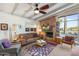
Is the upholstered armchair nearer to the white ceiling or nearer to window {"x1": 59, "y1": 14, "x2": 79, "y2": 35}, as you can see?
window {"x1": 59, "y1": 14, "x2": 79, "y2": 35}

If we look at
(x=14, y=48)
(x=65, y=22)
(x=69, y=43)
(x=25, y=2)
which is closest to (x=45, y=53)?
(x=69, y=43)

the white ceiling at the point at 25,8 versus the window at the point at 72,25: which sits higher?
the white ceiling at the point at 25,8

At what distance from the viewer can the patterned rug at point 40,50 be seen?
182 cm

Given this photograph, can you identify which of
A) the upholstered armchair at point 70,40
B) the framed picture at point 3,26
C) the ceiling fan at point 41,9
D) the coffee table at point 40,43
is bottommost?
the coffee table at point 40,43

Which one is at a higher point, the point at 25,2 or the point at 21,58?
the point at 25,2

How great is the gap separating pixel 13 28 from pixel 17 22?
0.49ft

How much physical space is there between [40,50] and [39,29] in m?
0.45

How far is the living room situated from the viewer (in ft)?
5.66

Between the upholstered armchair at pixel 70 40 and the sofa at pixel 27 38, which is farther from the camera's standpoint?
the sofa at pixel 27 38

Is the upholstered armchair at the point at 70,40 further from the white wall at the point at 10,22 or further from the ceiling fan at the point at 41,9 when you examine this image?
the white wall at the point at 10,22

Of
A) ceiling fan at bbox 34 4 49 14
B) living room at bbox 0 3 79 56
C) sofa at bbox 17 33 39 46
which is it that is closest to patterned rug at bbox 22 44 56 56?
living room at bbox 0 3 79 56

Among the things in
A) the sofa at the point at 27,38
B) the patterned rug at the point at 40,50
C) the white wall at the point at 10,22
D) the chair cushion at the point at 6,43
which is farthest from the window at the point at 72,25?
the chair cushion at the point at 6,43

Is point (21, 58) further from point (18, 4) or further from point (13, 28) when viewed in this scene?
point (18, 4)

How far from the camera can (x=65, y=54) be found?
70.4 inches
